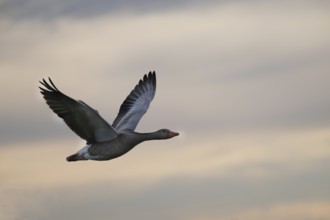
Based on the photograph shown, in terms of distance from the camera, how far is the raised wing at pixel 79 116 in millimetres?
24062

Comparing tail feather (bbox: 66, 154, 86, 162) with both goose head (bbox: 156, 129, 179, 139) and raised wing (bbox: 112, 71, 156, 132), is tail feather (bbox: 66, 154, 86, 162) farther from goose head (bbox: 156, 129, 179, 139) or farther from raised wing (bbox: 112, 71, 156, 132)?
goose head (bbox: 156, 129, 179, 139)

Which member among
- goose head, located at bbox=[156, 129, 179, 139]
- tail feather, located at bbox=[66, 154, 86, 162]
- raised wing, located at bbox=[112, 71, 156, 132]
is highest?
raised wing, located at bbox=[112, 71, 156, 132]

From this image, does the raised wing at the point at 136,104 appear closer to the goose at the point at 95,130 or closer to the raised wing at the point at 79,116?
the goose at the point at 95,130

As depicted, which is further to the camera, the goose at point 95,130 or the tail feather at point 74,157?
the tail feather at point 74,157

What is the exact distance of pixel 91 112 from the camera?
80.0ft

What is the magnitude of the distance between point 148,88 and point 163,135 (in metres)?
4.95

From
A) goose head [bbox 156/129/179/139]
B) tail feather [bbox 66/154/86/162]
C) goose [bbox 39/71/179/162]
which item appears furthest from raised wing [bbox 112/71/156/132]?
tail feather [bbox 66/154/86/162]

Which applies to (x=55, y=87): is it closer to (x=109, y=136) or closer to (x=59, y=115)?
(x=59, y=115)

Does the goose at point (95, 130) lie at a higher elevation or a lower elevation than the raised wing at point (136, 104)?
lower

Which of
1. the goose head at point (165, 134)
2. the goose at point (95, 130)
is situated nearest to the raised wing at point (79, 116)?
the goose at point (95, 130)

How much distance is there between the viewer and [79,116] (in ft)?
81.1

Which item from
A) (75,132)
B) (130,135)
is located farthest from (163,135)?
(75,132)

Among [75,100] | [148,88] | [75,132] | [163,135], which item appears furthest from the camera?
[148,88]

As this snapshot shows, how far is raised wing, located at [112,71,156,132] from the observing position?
1150 inches
